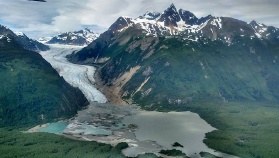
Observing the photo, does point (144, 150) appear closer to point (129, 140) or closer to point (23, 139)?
point (129, 140)

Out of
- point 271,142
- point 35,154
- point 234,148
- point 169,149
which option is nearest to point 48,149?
point 35,154

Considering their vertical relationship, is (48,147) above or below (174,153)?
above

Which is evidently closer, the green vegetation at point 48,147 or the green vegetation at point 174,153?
the green vegetation at point 48,147

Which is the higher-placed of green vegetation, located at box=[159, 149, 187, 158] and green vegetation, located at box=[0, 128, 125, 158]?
green vegetation, located at box=[0, 128, 125, 158]

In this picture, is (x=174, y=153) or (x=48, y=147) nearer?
(x=48, y=147)

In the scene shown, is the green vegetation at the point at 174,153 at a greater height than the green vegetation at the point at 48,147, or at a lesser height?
lesser

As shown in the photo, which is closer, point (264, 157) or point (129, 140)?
point (264, 157)

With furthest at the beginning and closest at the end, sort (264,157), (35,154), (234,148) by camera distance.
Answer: (234,148) → (264,157) → (35,154)

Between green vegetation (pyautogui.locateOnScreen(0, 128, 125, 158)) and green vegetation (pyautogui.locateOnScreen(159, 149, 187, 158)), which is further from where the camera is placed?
green vegetation (pyautogui.locateOnScreen(159, 149, 187, 158))
